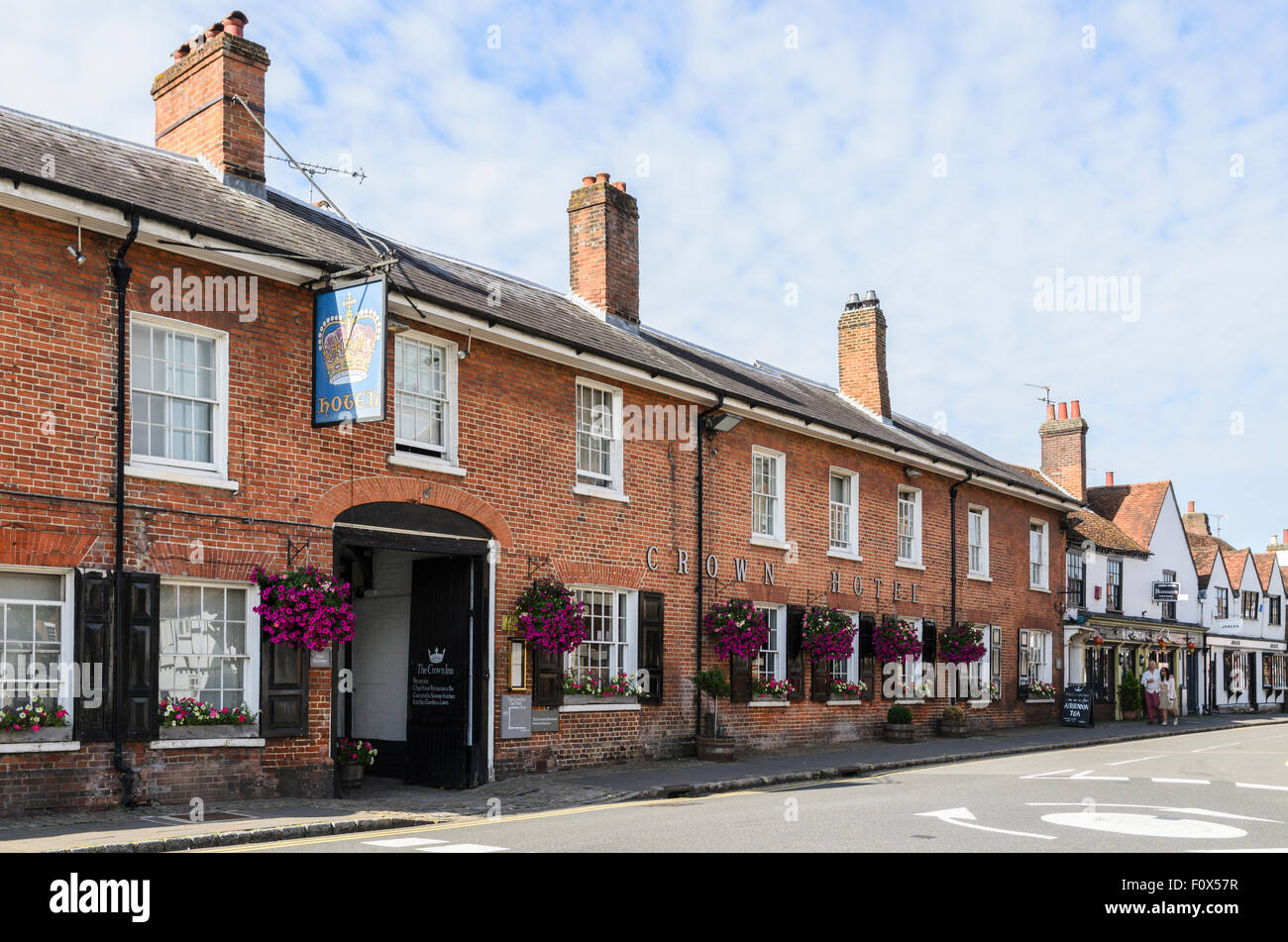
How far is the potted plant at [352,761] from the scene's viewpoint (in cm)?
1432

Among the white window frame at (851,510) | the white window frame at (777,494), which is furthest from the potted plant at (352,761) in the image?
the white window frame at (851,510)

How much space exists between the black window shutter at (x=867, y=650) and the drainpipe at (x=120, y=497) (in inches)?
604

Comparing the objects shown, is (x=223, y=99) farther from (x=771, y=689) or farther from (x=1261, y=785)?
(x=1261, y=785)

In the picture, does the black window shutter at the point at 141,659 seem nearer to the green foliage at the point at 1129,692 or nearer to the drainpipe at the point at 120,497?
the drainpipe at the point at 120,497

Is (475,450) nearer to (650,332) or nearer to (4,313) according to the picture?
(4,313)

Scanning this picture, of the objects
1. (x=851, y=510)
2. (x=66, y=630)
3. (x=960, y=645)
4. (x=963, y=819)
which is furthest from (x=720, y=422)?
(x=66, y=630)

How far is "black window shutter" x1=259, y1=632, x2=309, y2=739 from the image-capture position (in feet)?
43.0

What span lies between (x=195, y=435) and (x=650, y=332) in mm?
11323

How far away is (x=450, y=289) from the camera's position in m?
16.7

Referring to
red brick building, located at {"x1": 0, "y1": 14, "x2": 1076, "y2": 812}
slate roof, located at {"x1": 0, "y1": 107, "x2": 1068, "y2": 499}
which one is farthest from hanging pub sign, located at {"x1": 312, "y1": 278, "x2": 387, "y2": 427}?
slate roof, located at {"x1": 0, "y1": 107, "x2": 1068, "y2": 499}

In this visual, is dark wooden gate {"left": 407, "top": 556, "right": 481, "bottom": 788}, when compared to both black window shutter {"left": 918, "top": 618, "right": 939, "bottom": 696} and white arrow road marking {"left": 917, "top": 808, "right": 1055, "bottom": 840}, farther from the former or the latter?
black window shutter {"left": 918, "top": 618, "right": 939, "bottom": 696}
